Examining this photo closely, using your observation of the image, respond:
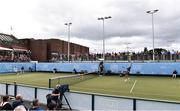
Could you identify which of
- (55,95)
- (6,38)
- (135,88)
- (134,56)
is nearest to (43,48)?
(6,38)

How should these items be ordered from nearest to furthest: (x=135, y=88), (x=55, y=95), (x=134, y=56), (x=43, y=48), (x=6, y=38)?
(x=55, y=95) < (x=135, y=88) < (x=134, y=56) < (x=6, y=38) < (x=43, y=48)

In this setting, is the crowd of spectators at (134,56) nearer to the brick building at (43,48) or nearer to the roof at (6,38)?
the brick building at (43,48)

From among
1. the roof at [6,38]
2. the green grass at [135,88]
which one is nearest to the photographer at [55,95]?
the green grass at [135,88]

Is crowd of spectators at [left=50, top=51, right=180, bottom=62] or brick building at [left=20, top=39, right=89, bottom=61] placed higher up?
brick building at [left=20, top=39, right=89, bottom=61]

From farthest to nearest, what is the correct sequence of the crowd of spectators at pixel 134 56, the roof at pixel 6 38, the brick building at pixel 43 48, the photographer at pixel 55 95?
the brick building at pixel 43 48 < the roof at pixel 6 38 < the crowd of spectators at pixel 134 56 < the photographer at pixel 55 95

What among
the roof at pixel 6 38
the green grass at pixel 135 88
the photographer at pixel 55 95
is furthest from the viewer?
the roof at pixel 6 38

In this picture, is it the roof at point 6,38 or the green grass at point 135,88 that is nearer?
the green grass at point 135,88

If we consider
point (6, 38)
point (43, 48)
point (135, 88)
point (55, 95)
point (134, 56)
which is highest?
point (6, 38)

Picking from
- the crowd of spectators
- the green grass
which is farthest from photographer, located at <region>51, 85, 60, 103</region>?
the crowd of spectators

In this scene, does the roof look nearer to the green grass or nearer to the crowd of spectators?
the crowd of spectators

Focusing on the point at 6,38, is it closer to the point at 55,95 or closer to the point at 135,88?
the point at 135,88

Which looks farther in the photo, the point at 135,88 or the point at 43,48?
the point at 43,48

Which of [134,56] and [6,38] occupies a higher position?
[6,38]

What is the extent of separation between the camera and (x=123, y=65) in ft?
124
